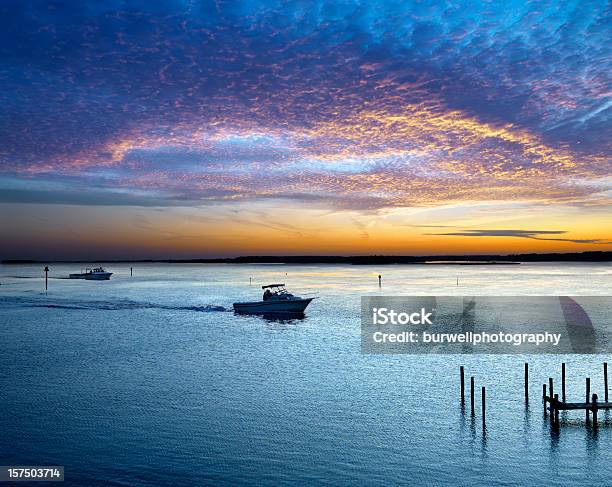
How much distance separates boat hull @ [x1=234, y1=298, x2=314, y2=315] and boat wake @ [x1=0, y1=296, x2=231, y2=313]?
41.3ft

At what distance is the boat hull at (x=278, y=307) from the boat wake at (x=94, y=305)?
41.3 feet

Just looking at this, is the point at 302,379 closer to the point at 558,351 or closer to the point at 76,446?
the point at 76,446

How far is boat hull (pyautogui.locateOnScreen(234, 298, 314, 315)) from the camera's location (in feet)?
262

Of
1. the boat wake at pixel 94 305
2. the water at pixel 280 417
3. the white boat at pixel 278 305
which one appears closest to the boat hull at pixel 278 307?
the white boat at pixel 278 305

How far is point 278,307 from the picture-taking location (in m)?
80.2

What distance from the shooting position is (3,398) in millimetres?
34688

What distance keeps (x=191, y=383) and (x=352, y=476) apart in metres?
19.1

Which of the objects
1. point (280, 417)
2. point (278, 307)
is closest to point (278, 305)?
point (278, 307)

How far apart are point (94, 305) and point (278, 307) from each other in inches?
1575

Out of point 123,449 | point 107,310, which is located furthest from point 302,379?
point 107,310

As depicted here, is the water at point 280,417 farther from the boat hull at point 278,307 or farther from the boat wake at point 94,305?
the boat wake at point 94,305

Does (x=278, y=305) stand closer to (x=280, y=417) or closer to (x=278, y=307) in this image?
(x=278, y=307)

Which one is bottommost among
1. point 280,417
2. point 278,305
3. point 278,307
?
point 280,417

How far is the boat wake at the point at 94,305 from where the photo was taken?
95750mm
